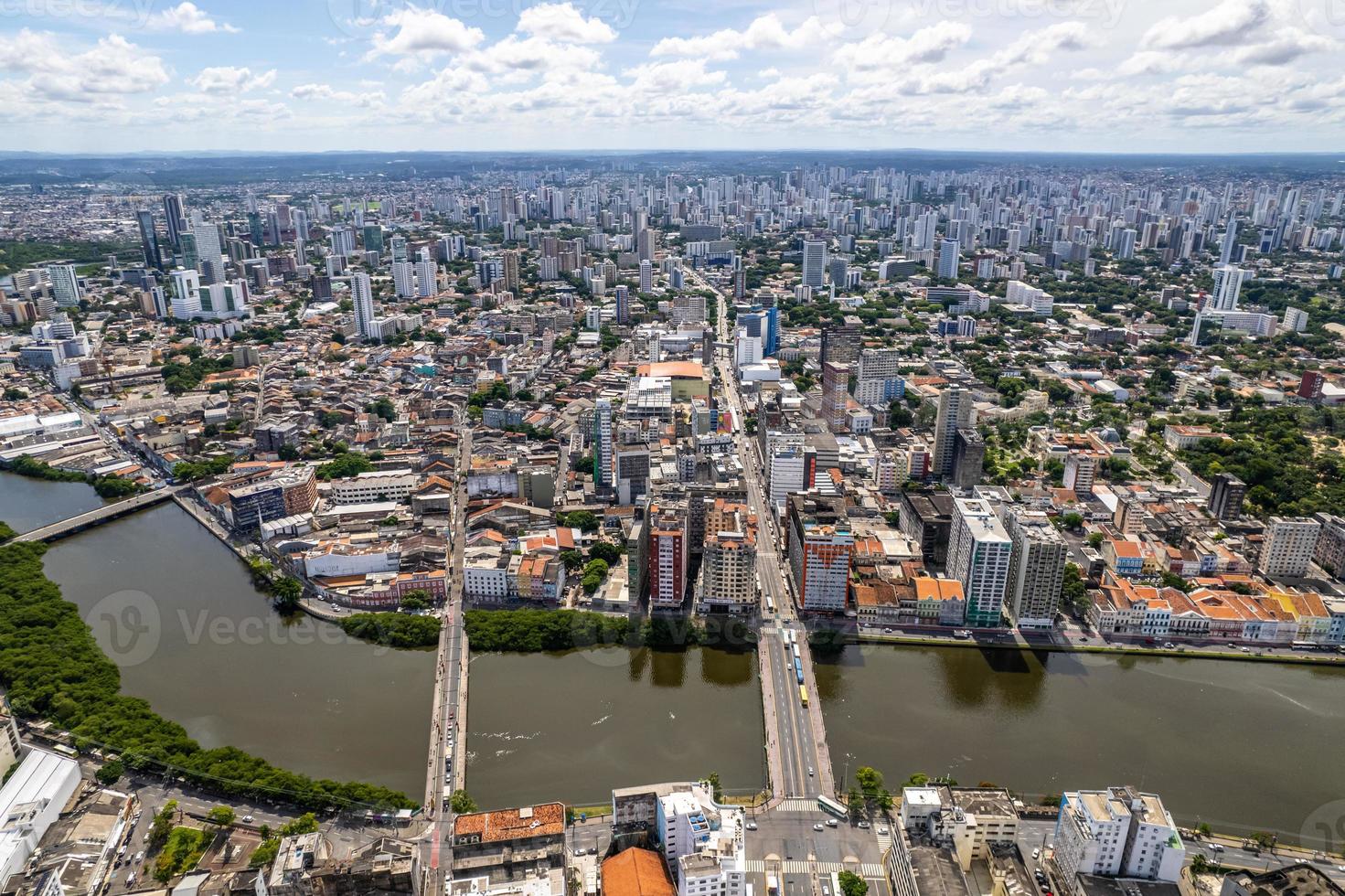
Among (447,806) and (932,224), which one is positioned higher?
(932,224)

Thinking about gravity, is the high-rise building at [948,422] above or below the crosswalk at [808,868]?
above

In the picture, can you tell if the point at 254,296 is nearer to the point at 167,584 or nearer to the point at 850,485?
the point at 167,584

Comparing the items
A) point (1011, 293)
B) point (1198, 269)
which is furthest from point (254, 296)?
point (1198, 269)

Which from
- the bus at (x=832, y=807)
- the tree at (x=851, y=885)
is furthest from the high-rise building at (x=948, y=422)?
the tree at (x=851, y=885)

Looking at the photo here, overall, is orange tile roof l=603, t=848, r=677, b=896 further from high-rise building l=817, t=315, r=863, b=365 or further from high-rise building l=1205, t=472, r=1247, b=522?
high-rise building l=817, t=315, r=863, b=365

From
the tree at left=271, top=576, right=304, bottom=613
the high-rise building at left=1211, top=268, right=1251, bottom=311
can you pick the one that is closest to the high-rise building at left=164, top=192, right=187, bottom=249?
the tree at left=271, top=576, right=304, bottom=613

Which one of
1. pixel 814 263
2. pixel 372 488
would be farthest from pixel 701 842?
pixel 814 263

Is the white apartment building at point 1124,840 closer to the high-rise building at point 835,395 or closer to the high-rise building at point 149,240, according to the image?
the high-rise building at point 835,395
